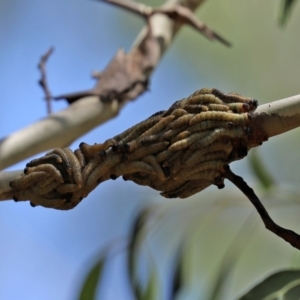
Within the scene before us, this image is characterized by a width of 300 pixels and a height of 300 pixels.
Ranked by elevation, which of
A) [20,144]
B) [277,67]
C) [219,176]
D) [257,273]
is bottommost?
[257,273]

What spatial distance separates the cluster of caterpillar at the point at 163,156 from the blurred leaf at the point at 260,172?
28.0 inches

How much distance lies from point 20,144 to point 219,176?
536 mm

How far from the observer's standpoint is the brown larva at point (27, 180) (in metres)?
0.71

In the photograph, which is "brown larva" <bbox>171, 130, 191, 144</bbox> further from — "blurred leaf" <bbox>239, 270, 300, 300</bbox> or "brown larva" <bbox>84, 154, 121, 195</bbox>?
"blurred leaf" <bbox>239, 270, 300, 300</bbox>

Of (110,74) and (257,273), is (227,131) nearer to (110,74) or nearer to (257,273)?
(110,74)

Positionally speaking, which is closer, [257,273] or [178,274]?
A: [178,274]

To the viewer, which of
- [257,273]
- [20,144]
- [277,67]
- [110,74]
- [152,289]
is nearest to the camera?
[20,144]

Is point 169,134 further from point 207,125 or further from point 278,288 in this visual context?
point 278,288

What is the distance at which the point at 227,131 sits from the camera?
2.19ft

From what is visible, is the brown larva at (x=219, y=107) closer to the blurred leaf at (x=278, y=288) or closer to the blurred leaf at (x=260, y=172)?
the blurred leaf at (x=278, y=288)

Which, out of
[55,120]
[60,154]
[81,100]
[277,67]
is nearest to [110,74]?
[81,100]

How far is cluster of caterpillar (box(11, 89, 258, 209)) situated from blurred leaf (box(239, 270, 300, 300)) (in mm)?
214

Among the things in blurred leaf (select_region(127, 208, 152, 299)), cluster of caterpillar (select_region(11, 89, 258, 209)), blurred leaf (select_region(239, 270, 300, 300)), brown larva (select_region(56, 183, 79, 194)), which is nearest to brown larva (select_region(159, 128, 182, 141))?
cluster of caterpillar (select_region(11, 89, 258, 209))

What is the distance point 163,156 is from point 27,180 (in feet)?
0.49
